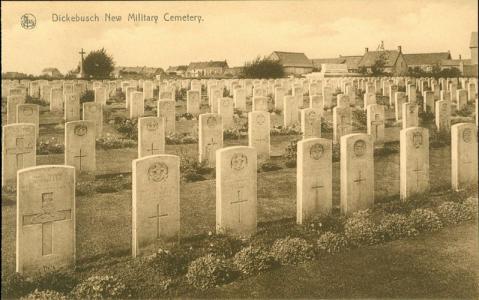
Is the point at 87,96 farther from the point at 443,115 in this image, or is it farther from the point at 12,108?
the point at 443,115

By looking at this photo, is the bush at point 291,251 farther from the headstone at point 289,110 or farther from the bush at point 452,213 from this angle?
the headstone at point 289,110

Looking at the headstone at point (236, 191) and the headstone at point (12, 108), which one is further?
the headstone at point (12, 108)

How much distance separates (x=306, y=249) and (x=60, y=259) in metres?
3.30

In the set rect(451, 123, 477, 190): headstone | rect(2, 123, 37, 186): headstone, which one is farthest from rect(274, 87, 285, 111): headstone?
rect(2, 123, 37, 186): headstone

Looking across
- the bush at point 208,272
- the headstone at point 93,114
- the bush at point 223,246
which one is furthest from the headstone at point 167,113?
the bush at point 208,272

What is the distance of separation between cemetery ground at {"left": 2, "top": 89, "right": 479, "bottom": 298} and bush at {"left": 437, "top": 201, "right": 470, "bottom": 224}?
0.16 m

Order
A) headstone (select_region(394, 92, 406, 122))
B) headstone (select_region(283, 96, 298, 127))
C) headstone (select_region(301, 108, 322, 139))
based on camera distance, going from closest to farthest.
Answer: headstone (select_region(301, 108, 322, 139)) < headstone (select_region(283, 96, 298, 127)) < headstone (select_region(394, 92, 406, 122))

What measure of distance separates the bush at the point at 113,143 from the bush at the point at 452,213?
920cm

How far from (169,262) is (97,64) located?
33.1 m

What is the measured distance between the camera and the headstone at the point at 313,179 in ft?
27.5

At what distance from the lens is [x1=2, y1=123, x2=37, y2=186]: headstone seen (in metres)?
10.3

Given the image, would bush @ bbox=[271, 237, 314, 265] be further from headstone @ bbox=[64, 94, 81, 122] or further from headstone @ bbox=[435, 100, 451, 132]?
headstone @ bbox=[64, 94, 81, 122]

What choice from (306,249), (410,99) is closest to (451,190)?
(306,249)

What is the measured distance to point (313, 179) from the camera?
850 centimetres
